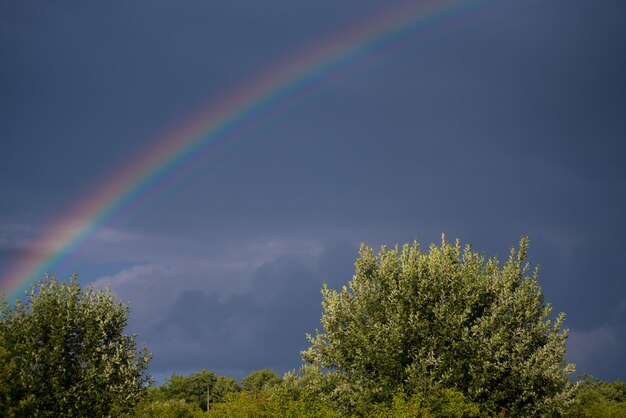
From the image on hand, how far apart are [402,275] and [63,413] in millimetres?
26568

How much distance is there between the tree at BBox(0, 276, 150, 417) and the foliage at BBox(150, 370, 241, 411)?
376ft

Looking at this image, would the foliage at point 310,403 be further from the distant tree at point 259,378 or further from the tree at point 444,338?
the distant tree at point 259,378

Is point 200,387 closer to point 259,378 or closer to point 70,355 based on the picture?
point 259,378

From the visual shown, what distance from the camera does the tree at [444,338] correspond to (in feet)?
148

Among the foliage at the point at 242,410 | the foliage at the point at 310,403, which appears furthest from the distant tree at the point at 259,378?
the foliage at the point at 310,403

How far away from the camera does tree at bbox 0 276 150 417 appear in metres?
46.6

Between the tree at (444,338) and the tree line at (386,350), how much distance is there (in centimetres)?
9

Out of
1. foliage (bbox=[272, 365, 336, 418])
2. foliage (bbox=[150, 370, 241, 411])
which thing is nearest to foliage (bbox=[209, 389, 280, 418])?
foliage (bbox=[272, 365, 336, 418])

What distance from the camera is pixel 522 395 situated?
45562mm

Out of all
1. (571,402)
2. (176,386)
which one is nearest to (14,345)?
(571,402)

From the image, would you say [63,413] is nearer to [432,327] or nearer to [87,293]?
[87,293]

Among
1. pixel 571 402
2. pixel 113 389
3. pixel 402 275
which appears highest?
pixel 402 275

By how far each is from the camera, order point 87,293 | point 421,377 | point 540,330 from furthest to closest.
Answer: point 87,293
point 540,330
point 421,377

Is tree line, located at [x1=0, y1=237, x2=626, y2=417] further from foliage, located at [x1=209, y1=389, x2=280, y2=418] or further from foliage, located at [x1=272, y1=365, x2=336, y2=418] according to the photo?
foliage, located at [x1=209, y1=389, x2=280, y2=418]
